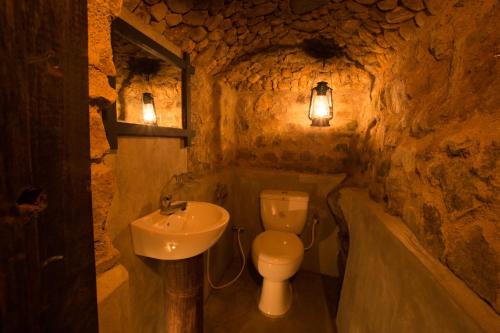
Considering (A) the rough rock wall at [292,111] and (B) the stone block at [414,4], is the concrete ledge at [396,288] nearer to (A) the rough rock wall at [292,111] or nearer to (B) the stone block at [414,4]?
(A) the rough rock wall at [292,111]

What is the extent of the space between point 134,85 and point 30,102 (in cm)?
92

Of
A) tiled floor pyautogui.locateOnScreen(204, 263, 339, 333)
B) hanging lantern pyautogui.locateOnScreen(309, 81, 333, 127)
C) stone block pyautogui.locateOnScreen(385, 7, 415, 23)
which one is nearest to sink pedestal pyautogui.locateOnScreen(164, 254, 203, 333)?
tiled floor pyautogui.locateOnScreen(204, 263, 339, 333)

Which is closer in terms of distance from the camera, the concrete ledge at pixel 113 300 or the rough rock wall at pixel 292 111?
the concrete ledge at pixel 113 300

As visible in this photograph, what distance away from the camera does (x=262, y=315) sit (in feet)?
5.57

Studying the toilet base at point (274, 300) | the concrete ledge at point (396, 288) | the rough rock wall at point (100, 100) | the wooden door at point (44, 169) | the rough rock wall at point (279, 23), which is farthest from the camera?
the toilet base at point (274, 300)

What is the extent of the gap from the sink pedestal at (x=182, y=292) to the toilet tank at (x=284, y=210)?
2.99 feet

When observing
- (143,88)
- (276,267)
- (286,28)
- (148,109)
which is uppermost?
(286,28)

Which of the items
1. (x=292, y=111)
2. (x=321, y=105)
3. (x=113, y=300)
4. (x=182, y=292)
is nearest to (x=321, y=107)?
(x=321, y=105)

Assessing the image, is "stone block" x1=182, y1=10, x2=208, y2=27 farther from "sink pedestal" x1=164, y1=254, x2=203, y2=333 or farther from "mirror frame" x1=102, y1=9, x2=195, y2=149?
"sink pedestal" x1=164, y1=254, x2=203, y2=333

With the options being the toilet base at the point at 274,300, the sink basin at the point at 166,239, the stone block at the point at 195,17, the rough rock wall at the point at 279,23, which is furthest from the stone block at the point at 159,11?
the toilet base at the point at 274,300

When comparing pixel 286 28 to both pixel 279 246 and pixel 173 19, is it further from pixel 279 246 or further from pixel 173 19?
pixel 279 246

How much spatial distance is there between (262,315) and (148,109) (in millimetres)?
1629

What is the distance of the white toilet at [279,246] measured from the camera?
1621mm

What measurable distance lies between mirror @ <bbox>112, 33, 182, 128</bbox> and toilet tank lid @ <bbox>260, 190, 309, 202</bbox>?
998 millimetres
